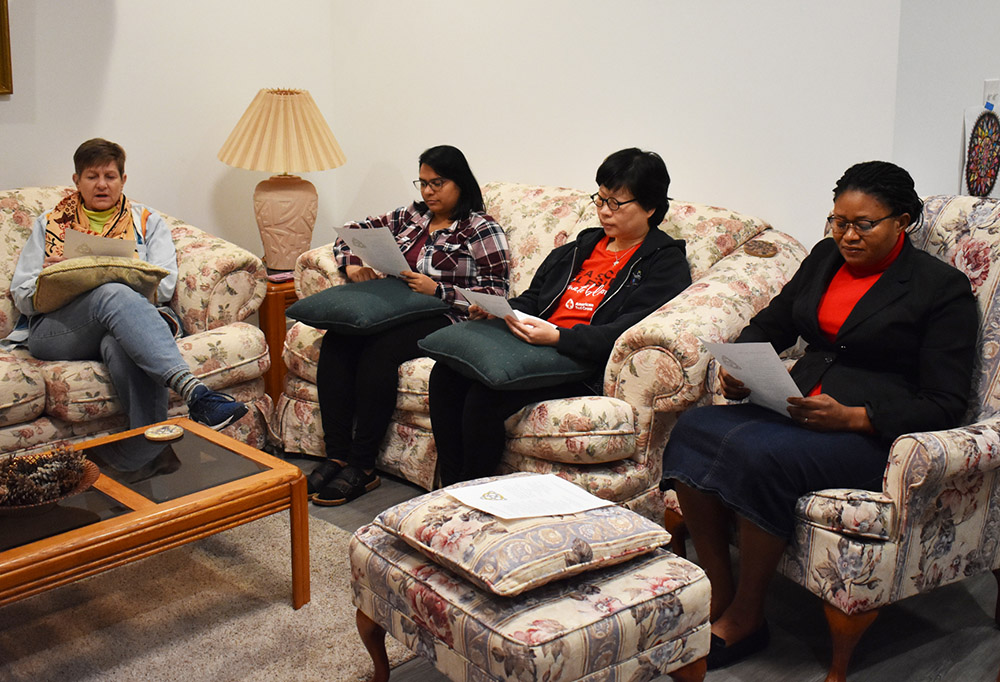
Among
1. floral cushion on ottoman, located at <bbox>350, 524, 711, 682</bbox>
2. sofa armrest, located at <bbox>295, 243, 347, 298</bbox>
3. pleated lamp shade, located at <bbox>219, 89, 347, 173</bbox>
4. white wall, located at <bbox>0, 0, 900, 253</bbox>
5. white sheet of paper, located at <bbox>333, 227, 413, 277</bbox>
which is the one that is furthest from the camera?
pleated lamp shade, located at <bbox>219, 89, 347, 173</bbox>

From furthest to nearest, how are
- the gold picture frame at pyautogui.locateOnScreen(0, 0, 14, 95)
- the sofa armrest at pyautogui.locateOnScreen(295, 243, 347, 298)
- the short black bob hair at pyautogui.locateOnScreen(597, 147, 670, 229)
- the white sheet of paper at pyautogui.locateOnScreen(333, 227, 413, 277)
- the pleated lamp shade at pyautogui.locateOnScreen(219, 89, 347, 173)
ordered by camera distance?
the pleated lamp shade at pyautogui.locateOnScreen(219, 89, 347, 173) → the gold picture frame at pyautogui.locateOnScreen(0, 0, 14, 95) → the sofa armrest at pyautogui.locateOnScreen(295, 243, 347, 298) → the white sheet of paper at pyautogui.locateOnScreen(333, 227, 413, 277) → the short black bob hair at pyautogui.locateOnScreen(597, 147, 670, 229)

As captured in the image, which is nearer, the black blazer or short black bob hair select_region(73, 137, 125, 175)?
the black blazer

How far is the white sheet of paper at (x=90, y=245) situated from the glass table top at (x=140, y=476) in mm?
813

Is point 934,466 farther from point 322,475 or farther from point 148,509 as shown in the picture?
point 322,475

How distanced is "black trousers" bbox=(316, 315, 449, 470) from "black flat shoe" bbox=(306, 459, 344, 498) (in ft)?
0.14

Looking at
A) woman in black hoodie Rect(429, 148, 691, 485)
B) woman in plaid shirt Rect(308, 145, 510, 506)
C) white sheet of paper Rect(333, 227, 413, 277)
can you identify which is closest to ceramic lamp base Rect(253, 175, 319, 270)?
woman in plaid shirt Rect(308, 145, 510, 506)

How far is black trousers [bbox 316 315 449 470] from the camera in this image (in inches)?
116

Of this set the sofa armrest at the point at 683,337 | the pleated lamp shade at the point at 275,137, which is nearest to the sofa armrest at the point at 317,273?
the pleated lamp shade at the point at 275,137

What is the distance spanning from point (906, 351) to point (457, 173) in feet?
5.26

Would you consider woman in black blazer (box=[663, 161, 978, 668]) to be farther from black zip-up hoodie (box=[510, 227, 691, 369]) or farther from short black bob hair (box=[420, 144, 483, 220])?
short black bob hair (box=[420, 144, 483, 220])

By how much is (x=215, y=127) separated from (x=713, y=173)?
84.9 inches

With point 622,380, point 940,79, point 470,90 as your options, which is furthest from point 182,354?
point 940,79

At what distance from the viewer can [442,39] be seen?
13.0 feet

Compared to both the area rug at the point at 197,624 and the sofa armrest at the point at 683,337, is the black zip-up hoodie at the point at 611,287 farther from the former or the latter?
the area rug at the point at 197,624
